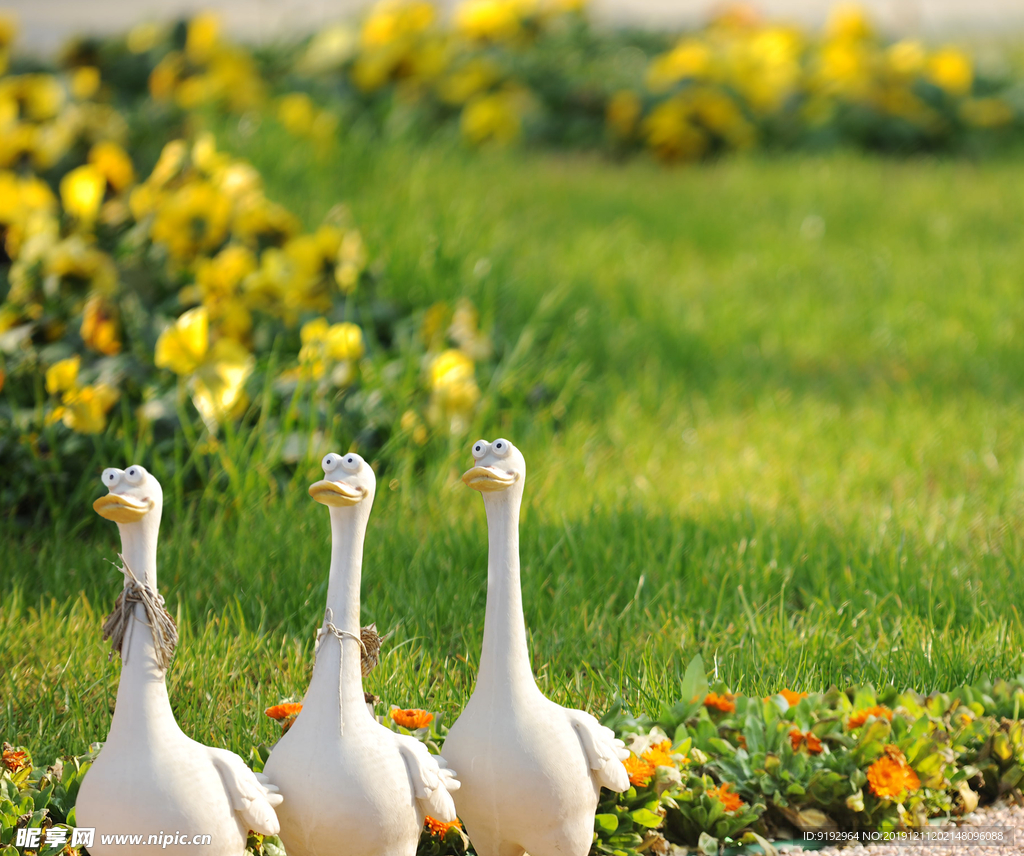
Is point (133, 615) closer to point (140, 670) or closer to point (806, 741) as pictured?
point (140, 670)

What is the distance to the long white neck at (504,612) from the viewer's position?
1649 millimetres

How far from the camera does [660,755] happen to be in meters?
1.89

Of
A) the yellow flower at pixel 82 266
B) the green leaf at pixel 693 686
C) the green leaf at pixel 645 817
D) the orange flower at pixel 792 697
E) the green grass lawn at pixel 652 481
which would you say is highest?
the yellow flower at pixel 82 266

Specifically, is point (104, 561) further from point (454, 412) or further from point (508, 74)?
point (508, 74)

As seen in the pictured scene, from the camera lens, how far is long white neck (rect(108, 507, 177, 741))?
5.06 ft

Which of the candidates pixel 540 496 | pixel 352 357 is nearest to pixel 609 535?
pixel 540 496

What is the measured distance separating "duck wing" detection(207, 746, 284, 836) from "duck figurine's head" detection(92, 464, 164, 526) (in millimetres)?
329

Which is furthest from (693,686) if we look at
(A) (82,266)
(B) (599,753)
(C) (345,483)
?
(A) (82,266)

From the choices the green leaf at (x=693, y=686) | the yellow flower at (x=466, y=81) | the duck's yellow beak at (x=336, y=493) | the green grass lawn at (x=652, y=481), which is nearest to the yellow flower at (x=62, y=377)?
the green grass lawn at (x=652, y=481)

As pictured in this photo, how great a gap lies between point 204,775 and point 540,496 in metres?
1.75

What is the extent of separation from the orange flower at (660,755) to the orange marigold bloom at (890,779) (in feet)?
1.12

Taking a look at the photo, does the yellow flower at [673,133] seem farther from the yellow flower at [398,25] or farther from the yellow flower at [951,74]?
the yellow flower at [951,74]

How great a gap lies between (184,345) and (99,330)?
14.9 inches

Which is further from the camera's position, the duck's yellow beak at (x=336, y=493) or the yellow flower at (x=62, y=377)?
the yellow flower at (x=62, y=377)
